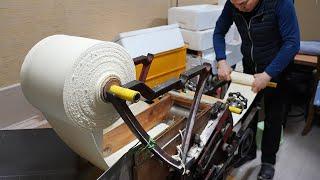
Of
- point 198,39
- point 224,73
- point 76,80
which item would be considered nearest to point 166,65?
point 198,39

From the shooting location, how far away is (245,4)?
164 cm

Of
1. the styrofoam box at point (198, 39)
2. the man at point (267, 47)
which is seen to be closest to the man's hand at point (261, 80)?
the man at point (267, 47)

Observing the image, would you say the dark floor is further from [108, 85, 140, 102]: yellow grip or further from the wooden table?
[108, 85, 140, 102]: yellow grip

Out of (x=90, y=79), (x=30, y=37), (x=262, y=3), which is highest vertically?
(x=262, y=3)

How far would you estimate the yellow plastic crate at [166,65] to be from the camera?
2.45 m

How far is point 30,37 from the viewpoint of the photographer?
2.12 m

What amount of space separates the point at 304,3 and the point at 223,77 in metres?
2.02

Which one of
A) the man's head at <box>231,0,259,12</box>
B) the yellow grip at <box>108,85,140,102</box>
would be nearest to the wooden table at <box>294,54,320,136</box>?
the man's head at <box>231,0,259,12</box>

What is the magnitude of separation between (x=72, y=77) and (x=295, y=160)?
6.40ft

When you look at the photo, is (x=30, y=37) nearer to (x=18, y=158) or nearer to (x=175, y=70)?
(x=18, y=158)

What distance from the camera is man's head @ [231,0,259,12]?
1623mm

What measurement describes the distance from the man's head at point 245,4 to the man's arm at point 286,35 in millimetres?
129

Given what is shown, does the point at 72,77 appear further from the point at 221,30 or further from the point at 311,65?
the point at 311,65

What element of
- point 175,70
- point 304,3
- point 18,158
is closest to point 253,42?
point 175,70
